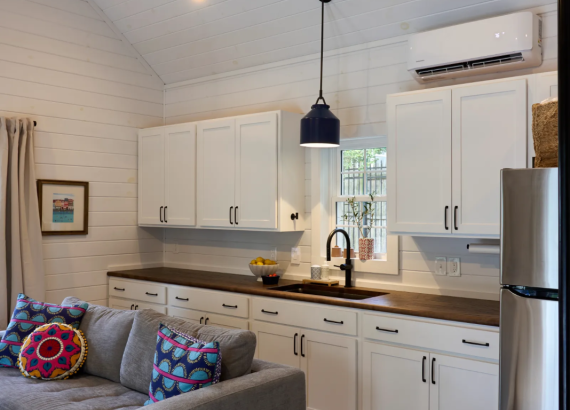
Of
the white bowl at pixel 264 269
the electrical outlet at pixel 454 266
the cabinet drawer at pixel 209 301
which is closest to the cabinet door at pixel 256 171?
the white bowl at pixel 264 269

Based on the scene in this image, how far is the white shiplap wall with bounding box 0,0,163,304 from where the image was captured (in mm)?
4309

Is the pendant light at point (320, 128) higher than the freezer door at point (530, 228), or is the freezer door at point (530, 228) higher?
the pendant light at point (320, 128)

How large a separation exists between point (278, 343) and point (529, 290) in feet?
7.18

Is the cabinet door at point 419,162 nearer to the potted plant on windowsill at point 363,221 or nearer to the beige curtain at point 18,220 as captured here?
the potted plant on windowsill at point 363,221

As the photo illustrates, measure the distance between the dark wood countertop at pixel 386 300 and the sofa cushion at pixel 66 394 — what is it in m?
1.19

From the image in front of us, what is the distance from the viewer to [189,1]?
420cm

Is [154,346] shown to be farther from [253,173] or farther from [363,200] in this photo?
[363,200]

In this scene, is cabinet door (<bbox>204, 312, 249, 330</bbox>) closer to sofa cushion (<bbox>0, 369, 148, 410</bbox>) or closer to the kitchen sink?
the kitchen sink

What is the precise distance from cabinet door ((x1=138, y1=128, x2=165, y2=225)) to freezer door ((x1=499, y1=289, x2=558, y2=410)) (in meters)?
3.56

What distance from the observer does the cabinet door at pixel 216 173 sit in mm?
4297

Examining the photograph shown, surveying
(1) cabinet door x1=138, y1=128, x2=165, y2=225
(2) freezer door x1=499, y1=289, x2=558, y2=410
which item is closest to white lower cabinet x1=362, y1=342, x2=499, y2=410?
(2) freezer door x1=499, y1=289, x2=558, y2=410

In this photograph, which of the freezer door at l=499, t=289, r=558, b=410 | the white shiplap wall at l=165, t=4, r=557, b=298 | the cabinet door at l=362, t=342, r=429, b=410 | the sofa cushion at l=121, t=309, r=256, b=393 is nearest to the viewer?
the freezer door at l=499, t=289, r=558, b=410

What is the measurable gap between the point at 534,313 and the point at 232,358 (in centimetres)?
132

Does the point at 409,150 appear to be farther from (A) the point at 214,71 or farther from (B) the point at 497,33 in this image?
(A) the point at 214,71
